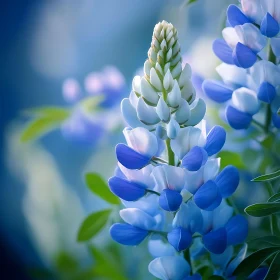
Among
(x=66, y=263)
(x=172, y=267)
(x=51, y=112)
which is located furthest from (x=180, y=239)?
(x=66, y=263)

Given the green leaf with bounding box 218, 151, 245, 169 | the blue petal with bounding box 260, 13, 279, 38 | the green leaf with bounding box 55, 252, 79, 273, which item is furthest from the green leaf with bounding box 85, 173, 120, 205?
the green leaf with bounding box 55, 252, 79, 273

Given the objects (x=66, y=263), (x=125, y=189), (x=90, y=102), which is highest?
(x=90, y=102)

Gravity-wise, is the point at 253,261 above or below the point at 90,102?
below

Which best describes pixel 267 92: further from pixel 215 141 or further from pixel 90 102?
pixel 90 102

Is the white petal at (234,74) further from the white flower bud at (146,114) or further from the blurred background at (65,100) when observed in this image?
the blurred background at (65,100)

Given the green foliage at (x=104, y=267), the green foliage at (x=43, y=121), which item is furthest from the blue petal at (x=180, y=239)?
the green foliage at (x=43, y=121)

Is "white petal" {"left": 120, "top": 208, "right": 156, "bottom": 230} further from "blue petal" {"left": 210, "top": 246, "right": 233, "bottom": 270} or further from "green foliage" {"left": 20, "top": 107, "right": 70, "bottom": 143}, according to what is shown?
"green foliage" {"left": 20, "top": 107, "right": 70, "bottom": 143}
